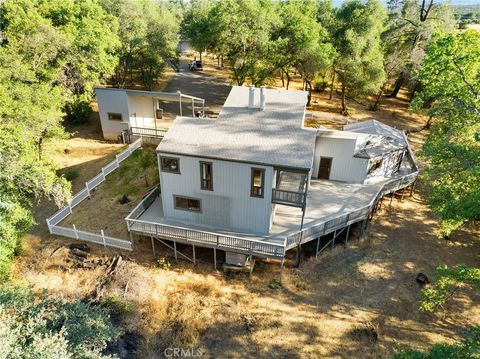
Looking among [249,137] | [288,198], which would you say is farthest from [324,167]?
[249,137]

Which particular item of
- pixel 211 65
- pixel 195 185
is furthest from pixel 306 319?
pixel 211 65

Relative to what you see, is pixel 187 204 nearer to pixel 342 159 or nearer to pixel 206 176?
pixel 206 176

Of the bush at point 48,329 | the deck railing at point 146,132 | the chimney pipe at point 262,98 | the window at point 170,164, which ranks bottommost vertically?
the bush at point 48,329

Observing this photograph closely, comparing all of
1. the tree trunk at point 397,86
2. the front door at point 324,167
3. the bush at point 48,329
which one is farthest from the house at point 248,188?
the tree trunk at point 397,86

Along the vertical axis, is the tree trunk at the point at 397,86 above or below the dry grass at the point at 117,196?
above

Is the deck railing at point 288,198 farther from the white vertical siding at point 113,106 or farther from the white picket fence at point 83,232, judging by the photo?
the white vertical siding at point 113,106

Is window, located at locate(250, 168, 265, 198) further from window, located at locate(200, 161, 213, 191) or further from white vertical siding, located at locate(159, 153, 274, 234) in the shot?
window, located at locate(200, 161, 213, 191)
